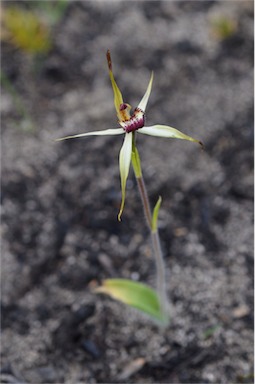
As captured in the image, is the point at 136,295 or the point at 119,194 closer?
the point at 136,295

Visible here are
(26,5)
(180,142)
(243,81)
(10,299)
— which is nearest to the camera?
Answer: (10,299)

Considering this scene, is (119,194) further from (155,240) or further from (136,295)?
(155,240)

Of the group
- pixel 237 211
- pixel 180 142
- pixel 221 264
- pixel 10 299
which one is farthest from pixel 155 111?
pixel 10 299

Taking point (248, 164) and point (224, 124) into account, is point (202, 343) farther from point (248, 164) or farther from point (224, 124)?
point (224, 124)

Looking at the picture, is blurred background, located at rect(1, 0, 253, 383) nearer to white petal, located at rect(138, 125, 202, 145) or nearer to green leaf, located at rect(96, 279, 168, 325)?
green leaf, located at rect(96, 279, 168, 325)

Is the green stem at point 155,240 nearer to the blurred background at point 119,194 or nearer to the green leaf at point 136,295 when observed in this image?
the green leaf at point 136,295

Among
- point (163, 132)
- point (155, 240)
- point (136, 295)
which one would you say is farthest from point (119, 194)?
point (163, 132)

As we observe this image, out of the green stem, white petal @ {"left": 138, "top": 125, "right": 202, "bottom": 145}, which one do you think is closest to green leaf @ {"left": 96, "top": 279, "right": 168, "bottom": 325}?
the green stem
